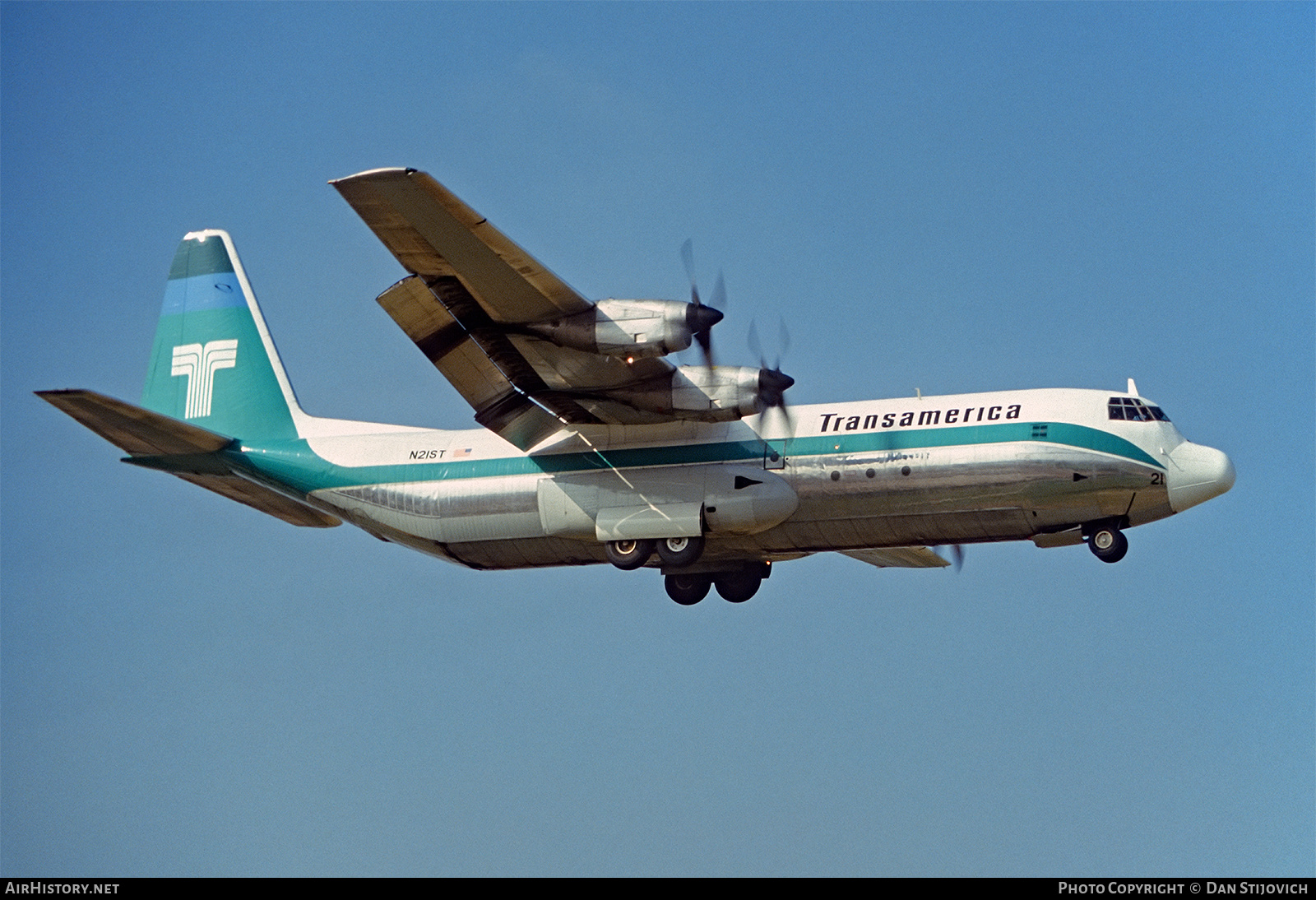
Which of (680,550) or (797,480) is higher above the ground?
(797,480)

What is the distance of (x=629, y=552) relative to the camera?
25016 millimetres

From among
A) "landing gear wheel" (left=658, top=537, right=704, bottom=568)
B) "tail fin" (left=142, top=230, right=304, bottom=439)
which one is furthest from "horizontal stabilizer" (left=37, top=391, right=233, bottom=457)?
"landing gear wheel" (left=658, top=537, right=704, bottom=568)

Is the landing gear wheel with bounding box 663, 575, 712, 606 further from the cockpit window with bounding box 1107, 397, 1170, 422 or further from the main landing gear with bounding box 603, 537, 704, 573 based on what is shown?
the cockpit window with bounding box 1107, 397, 1170, 422

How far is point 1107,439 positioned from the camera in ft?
77.3

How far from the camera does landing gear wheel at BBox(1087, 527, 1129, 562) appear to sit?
2369 cm

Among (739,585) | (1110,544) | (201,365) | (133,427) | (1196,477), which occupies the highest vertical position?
(201,365)

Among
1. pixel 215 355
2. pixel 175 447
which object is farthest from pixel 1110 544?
pixel 215 355

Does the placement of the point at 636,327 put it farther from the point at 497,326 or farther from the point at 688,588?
the point at 688,588

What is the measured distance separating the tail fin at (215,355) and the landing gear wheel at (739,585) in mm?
7784

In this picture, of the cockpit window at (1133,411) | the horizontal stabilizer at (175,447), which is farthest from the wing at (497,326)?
the cockpit window at (1133,411)

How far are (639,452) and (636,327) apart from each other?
10.6 ft

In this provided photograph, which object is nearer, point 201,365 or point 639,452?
point 639,452

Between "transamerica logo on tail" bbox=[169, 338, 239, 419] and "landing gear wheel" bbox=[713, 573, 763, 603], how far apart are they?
952cm

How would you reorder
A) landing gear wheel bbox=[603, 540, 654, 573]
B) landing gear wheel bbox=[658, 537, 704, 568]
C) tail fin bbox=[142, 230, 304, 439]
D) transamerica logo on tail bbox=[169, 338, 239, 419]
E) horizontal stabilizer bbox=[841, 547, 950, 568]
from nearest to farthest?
landing gear wheel bbox=[658, 537, 704, 568] → landing gear wheel bbox=[603, 540, 654, 573] → horizontal stabilizer bbox=[841, 547, 950, 568] → tail fin bbox=[142, 230, 304, 439] → transamerica logo on tail bbox=[169, 338, 239, 419]
